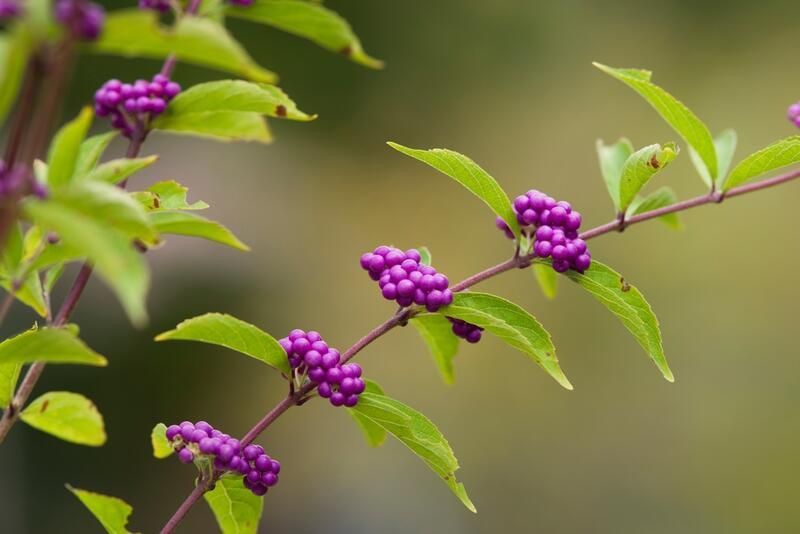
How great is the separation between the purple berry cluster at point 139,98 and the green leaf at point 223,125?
0.01m

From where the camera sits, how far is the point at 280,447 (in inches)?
125

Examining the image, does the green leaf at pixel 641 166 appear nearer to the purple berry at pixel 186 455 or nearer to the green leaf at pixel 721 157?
the green leaf at pixel 721 157

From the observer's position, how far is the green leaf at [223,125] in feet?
2.00

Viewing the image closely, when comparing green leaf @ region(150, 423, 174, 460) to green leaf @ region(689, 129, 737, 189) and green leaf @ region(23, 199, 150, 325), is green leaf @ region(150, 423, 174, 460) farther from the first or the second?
green leaf @ region(689, 129, 737, 189)

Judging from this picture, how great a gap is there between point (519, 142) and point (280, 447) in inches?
50.6

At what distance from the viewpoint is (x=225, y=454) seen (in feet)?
2.17

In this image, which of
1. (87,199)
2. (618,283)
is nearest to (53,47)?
(87,199)

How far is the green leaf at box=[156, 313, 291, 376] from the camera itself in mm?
641

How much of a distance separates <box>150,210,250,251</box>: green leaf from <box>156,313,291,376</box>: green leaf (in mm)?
85

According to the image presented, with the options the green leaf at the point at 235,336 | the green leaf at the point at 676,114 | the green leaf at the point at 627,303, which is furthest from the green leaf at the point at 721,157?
the green leaf at the point at 235,336

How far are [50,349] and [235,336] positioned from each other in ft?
0.54

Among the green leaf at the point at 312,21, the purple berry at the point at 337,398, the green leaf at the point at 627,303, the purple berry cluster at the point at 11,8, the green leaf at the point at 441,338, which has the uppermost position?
the purple berry cluster at the point at 11,8

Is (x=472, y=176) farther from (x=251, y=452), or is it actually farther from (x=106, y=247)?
(x=106, y=247)

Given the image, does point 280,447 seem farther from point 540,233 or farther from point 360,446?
point 540,233
